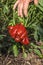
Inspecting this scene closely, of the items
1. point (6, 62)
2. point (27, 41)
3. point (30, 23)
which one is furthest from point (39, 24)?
point (6, 62)

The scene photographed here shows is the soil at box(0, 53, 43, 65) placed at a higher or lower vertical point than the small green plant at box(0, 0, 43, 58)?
lower

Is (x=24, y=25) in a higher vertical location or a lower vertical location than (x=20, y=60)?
higher

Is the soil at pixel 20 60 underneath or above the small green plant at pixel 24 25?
underneath

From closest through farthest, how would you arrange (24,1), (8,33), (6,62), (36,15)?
(24,1)
(6,62)
(8,33)
(36,15)

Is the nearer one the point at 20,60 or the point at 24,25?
the point at 20,60

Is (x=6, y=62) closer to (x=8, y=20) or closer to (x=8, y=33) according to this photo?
(x=8, y=33)

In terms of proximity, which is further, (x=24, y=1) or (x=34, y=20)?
(x=34, y=20)

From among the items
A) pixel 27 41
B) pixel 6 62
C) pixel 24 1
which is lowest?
pixel 6 62

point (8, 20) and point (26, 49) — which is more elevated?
point (8, 20)
